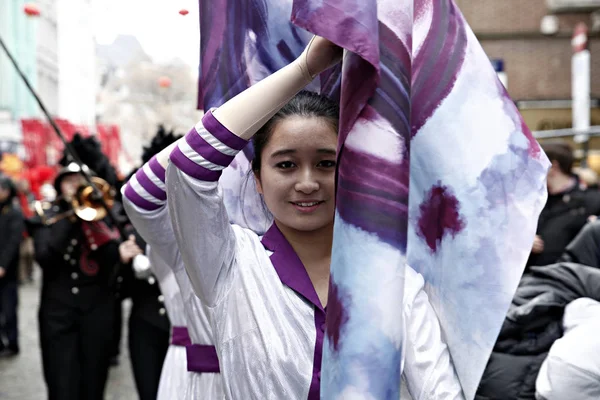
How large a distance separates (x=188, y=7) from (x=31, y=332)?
838 cm

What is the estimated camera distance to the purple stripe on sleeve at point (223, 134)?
1681 mm

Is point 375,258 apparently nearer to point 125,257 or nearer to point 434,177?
point 434,177

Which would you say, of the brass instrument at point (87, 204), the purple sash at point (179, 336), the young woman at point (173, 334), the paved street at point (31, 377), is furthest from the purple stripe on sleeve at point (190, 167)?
the paved street at point (31, 377)

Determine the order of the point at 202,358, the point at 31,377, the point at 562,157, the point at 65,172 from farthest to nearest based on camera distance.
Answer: the point at 31,377 → the point at 65,172 → the point at 562,157 → the point at 202,358

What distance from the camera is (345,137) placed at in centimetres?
158

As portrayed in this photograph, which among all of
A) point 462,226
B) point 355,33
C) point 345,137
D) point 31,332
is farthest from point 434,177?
point 31,332

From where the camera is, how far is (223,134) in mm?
1680

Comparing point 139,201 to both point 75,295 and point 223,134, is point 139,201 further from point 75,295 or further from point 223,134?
point 75,295

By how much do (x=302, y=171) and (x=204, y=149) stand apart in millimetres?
308

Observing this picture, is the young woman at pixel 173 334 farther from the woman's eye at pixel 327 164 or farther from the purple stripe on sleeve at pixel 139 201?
the woman's eye at pixel 327 164

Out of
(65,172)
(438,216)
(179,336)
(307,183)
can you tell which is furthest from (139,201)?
(65,172)

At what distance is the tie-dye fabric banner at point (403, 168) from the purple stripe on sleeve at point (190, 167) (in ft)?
0.91

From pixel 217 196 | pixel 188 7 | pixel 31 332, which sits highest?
pixel 188 7

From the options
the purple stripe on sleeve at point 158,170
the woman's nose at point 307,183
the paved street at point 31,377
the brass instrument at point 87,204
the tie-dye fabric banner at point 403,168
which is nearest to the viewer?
the tie-dye fabric banner at point 403,168
